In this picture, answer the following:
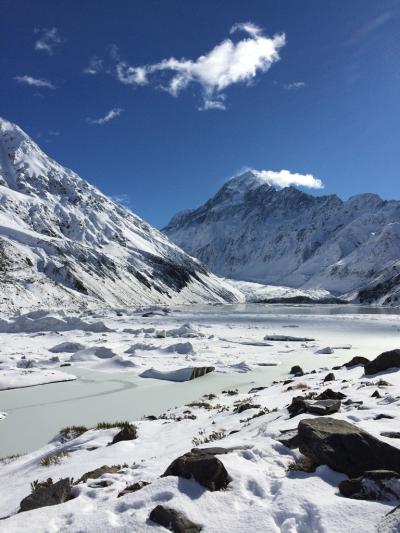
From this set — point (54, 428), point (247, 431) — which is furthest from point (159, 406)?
point (247, 431)

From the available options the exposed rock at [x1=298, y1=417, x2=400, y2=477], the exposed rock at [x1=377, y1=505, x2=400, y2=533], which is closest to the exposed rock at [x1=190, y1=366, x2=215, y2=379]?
the exposed rock at [x1=298, y1=417, x2=400, y2=477]

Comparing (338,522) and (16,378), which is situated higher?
(338,522)

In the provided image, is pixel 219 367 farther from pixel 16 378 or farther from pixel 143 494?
pixel 143 494

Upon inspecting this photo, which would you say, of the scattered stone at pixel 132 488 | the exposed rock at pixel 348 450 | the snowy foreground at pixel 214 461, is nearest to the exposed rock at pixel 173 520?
the snowy foreground at pixel 214 461

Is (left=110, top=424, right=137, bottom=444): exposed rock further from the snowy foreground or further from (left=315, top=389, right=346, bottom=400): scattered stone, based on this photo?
(left=315, top=389, right=346, bottom=400): scattered stone

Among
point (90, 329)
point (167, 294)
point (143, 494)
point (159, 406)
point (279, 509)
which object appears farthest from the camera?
point (167, 294)
